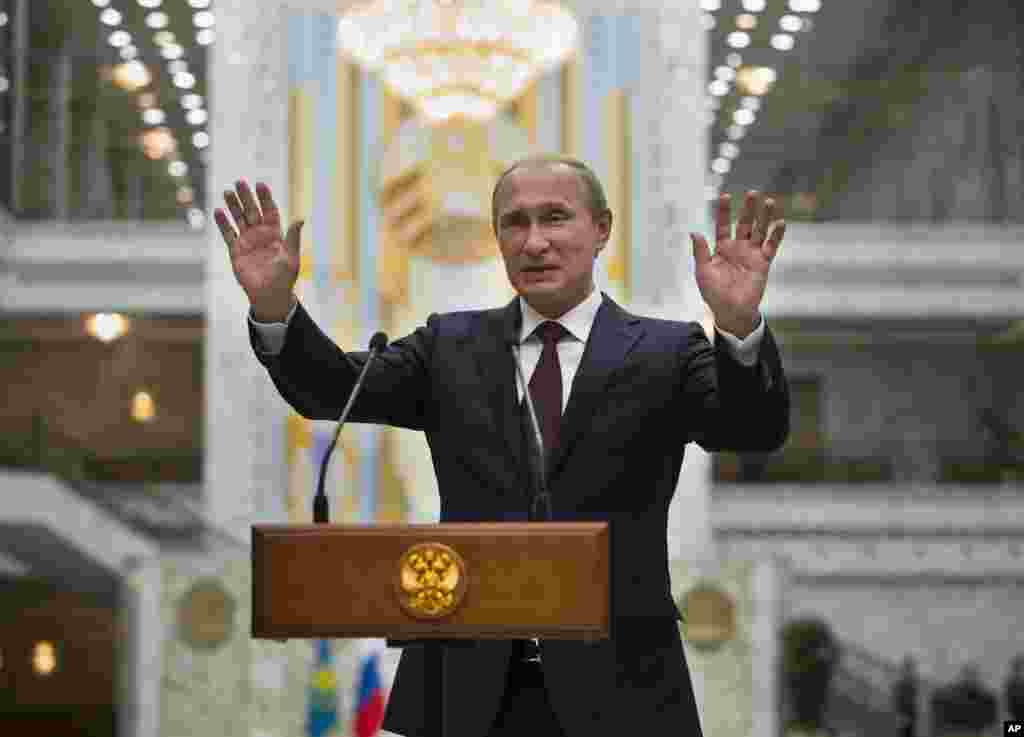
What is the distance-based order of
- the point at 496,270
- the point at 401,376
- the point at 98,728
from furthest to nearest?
1. the point at 496,270
2. the point at 98,728
3. the point at 401,376

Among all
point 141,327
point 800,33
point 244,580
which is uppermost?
point 800,33

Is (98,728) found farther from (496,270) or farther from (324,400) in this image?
(324,400)

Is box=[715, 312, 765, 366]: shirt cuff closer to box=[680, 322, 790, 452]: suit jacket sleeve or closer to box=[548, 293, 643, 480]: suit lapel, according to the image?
box=[680, 322, 790, 452]: suit jacket sleeve

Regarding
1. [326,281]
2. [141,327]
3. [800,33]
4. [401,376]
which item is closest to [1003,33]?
[800,33]

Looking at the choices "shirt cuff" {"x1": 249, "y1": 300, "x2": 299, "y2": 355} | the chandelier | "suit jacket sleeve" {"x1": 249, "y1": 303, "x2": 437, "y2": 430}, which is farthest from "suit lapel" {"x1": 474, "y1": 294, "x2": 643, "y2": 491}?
the chandelier

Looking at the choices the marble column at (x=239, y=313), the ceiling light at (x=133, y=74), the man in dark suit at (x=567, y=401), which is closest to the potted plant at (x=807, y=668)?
the marble column at (x=239, y=313)

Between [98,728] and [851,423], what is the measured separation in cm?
471

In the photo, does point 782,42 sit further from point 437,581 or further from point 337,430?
point 437,581

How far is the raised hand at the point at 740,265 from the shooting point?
214 centimetres

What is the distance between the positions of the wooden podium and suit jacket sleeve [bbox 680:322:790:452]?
34cm

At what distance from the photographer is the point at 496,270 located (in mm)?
10172

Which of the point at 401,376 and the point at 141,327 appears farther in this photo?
the point at 141,327

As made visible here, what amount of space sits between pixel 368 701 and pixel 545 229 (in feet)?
25.0

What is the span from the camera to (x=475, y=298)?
400 inches
